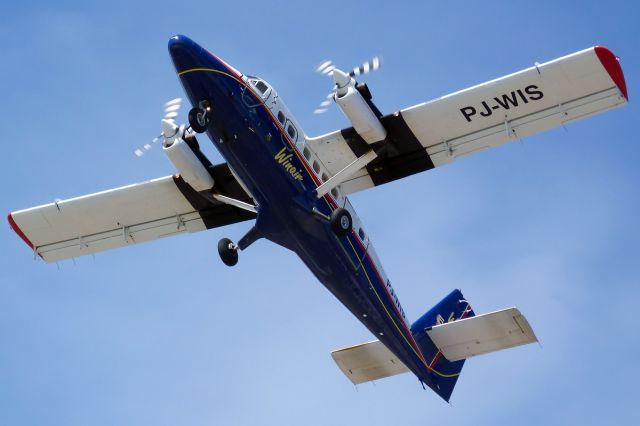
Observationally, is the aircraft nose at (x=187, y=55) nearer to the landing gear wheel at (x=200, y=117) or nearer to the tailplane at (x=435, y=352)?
the landing gear wheel at (x=200, y=117)

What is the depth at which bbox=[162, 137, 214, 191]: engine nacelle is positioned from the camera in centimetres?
2291

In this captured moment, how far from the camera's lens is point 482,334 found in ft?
79.0

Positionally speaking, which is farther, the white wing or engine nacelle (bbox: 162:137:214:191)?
engine nacelle (bbox: 162:137:214:191)

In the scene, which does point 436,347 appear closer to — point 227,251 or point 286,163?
point 227,251

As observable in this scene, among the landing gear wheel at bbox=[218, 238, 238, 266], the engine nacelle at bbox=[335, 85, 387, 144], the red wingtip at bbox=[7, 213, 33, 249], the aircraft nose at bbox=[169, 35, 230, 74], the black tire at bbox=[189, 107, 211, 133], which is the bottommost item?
the landing gear wheel at bbox=[218, 238, 238, 266]

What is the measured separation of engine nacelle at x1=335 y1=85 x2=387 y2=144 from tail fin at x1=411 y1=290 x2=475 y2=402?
16.9 feet

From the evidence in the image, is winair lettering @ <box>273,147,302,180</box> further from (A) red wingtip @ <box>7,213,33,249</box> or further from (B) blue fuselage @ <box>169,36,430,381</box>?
(A) red wingtip @ <box>7,213,33,249</box>

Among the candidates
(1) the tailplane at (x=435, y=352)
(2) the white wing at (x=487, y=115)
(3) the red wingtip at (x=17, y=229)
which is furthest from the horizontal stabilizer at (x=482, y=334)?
(3) the red wingtip at (x=17, y=229)

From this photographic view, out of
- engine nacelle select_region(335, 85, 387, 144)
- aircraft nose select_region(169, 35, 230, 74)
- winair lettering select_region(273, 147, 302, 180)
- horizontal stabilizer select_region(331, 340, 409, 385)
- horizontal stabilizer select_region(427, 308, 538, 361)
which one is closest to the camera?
aircraft nose select_region(169, 35, 230, 74)

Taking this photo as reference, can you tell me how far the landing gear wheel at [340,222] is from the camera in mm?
21344

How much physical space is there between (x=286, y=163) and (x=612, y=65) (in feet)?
22.7

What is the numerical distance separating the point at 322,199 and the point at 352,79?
2.59m

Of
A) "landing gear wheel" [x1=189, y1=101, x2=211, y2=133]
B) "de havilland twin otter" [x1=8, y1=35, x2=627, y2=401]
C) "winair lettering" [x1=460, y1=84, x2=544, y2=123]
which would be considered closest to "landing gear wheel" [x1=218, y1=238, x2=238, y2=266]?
"de havilland twin otter" [x1=8, y1=35, x2=627, y2=401]

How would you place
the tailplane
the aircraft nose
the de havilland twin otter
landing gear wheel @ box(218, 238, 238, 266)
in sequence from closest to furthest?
1. the aircraft nose
2. the de havilland twin otter
3. landing gear wheel @ box(218, 238, 238, 266)
4. the tailplane
